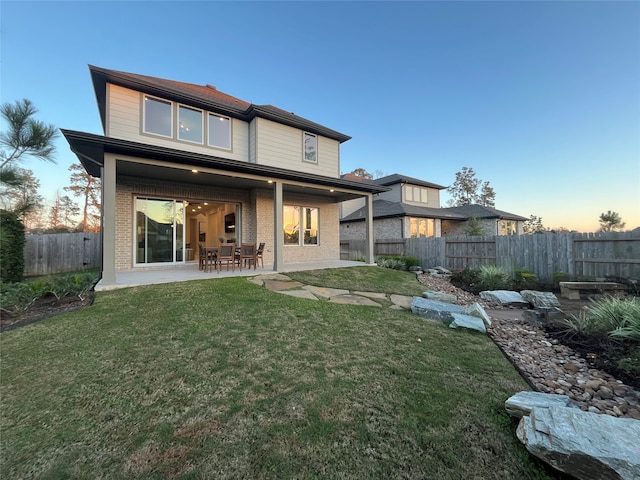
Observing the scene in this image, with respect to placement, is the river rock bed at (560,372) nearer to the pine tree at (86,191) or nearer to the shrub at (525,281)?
the shrub at (525,281)

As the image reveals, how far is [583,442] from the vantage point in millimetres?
1626

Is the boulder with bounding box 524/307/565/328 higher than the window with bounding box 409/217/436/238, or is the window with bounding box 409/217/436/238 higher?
the window with bounding box 409/217/436/238

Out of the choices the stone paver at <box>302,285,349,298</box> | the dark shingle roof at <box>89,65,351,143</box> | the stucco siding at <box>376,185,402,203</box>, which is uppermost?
the dark shingle roof at <box>89,65,351,143</box>

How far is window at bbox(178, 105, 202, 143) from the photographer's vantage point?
8.80 metres

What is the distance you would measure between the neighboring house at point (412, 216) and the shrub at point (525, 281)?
→ 881cm

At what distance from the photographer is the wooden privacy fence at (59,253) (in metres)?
10.4

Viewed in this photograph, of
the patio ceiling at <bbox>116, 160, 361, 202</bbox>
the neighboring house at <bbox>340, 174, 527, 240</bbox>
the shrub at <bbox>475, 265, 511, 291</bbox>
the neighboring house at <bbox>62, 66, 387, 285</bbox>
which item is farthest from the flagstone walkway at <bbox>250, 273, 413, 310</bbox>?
the neighboring house at <bbox>340, 174, 527, 240</bbox>

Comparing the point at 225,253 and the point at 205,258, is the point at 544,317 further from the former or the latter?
the point at 205,258

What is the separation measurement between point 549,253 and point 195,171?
11754 millimetres

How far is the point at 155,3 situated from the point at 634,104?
17.2m

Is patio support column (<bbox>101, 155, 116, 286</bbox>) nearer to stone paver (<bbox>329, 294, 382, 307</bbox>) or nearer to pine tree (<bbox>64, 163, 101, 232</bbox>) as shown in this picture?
stone paver (<bbox>329, 294, 382, 307</bbox>)

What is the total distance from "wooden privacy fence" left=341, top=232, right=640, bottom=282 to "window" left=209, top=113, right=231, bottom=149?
1035cm

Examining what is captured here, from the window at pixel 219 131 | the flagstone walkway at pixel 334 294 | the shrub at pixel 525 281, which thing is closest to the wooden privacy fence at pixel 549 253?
the shrub at pixel 525 281

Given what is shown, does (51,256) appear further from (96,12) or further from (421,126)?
(421,126)
